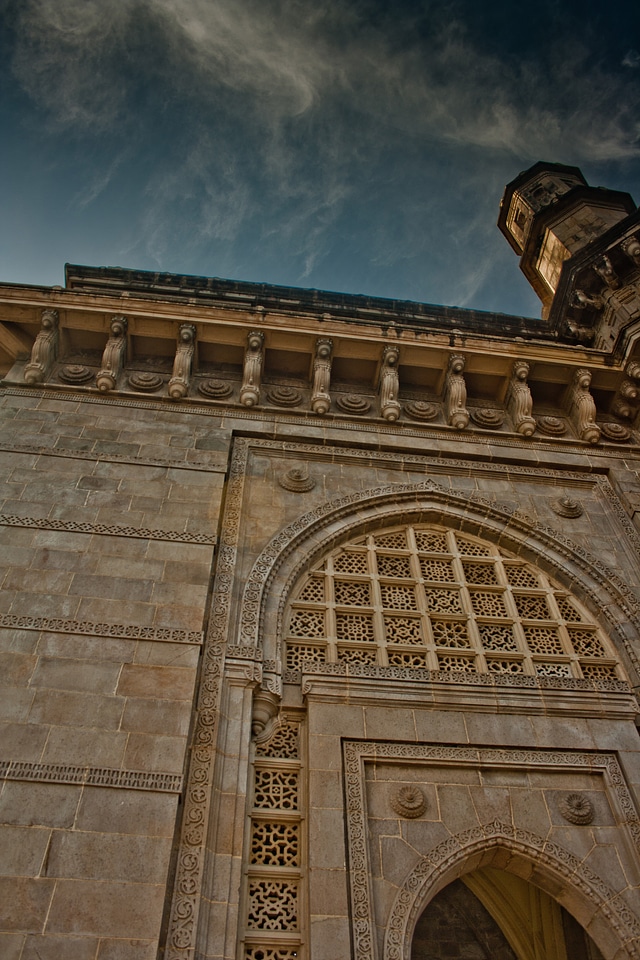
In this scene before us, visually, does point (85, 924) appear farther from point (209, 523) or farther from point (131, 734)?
point (209, 523)

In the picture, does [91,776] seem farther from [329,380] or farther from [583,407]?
[583,407]

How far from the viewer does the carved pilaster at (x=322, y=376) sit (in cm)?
735

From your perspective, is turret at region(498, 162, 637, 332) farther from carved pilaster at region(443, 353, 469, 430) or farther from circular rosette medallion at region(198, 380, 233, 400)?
circular rosette medallion at region(198, 380, 233, 400)

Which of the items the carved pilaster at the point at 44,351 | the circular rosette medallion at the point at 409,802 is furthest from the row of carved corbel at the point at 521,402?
the carved pilaster at the point at 44,351

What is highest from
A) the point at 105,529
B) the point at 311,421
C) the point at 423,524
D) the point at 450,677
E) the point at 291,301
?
the point at 291,301

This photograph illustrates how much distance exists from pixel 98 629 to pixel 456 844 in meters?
2.68

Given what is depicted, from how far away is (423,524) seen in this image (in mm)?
6738

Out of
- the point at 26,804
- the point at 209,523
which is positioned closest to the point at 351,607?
the point at 209,523

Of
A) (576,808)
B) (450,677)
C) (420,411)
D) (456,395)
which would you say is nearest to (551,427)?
(456,395)

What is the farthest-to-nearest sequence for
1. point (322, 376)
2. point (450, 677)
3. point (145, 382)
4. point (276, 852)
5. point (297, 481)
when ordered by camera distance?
point (322, 376) < point (145, 382) < point (297, 481) < point (450, 677) < point (276, 852)

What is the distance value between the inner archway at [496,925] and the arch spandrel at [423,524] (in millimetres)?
2162

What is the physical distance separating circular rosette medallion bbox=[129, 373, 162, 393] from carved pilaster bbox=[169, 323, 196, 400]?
174 millimetres

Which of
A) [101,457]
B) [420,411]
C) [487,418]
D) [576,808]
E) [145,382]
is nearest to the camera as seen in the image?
[576,808]

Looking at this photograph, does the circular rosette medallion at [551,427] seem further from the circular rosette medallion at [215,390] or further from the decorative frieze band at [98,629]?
the decorative frieze band at [98,629]
